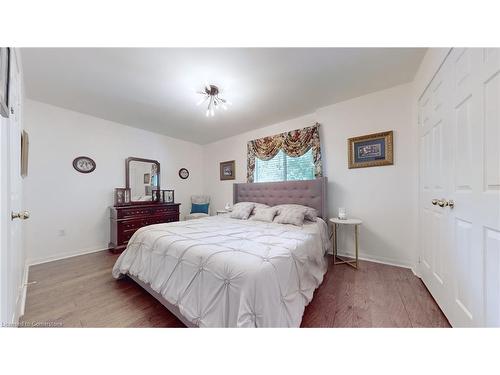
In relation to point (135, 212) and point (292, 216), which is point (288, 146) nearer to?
point (292, 216)

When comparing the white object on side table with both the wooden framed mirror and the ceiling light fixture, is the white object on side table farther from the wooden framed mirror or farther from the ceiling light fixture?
the wooden framed mirror

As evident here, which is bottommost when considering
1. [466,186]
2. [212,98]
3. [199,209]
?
[199,209]

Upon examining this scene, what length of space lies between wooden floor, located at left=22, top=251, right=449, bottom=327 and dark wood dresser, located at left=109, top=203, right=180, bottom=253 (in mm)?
885

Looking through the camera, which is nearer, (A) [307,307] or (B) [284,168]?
(A) [307,307]

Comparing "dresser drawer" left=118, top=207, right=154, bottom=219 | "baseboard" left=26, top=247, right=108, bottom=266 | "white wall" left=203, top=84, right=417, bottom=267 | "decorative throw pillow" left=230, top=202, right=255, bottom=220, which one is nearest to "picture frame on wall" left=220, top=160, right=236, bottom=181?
"decorative throw pillow" left=230, top=202, right=255, bottom=220

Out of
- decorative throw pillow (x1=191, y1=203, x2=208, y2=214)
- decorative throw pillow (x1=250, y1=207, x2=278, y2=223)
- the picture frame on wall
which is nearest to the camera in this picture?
decorative throw pillow (x1=250, y1=207, x2=278, y2=223)

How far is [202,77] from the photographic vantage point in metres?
2.08

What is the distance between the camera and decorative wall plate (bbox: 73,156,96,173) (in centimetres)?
310

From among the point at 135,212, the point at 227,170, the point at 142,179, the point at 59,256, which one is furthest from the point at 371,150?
the point at 59,256

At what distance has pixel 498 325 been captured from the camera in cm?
87

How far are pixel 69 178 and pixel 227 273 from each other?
3581 millimetres

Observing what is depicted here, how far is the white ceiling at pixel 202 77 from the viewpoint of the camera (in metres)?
1.74
